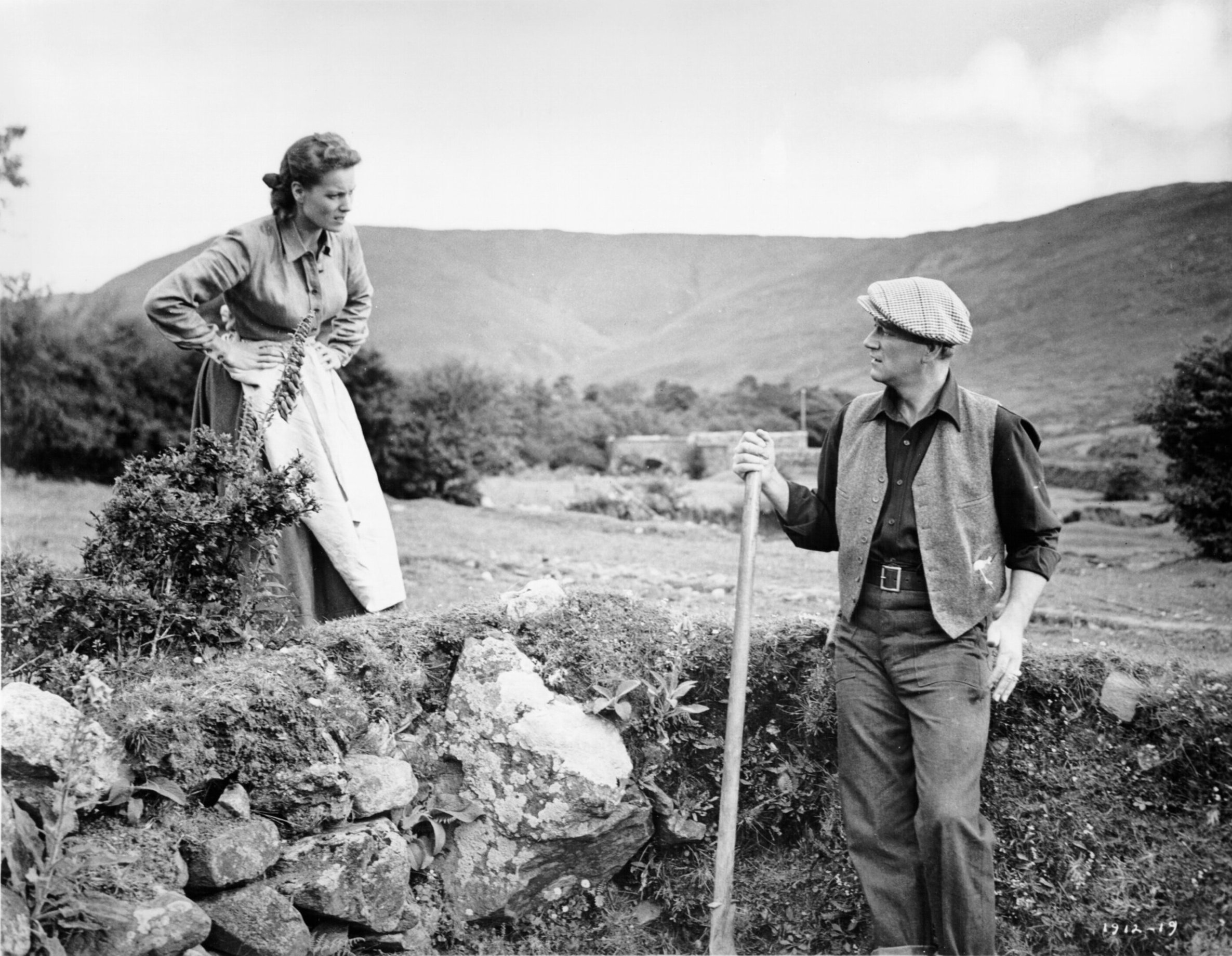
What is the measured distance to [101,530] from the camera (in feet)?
10.8

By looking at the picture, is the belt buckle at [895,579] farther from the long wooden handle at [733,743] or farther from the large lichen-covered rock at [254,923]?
the large lichen-covered rock at [254,923]

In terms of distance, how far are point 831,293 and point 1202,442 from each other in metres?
5.35

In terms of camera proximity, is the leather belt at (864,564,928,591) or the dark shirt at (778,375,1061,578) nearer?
the dark shirt at (778,375,1061,578)

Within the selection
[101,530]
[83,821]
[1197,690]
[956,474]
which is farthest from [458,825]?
[1197,690]

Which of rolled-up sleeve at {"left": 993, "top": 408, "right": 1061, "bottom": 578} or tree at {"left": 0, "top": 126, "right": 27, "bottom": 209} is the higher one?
tree at {"left": 0, "top": 126, "right": 27, "bottom": 209}

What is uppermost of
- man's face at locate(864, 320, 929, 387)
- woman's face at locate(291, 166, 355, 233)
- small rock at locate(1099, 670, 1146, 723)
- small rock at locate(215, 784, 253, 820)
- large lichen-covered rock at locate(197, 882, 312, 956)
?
woman's face at locate(291, 166, 355, 233)

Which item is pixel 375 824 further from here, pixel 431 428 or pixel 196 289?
pixel 431 428

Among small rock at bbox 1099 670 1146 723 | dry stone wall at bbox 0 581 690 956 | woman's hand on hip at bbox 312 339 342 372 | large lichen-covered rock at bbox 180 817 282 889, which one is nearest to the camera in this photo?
dry stone wall at bbox 0 581 690 956

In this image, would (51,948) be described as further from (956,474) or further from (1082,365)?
(1082,365)

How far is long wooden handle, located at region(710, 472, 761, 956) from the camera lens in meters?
2.98

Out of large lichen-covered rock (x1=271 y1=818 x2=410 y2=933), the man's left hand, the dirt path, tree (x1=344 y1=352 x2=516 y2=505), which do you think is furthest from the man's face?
tree (x1=344 y1=352 x2=516 y2=505)

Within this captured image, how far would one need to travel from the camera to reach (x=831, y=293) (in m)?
13.4

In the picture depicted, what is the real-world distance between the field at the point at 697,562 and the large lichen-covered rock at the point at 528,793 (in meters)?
1.12

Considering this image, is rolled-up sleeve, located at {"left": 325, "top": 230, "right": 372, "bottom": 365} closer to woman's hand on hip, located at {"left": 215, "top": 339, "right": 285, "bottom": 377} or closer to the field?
woman's hand on hip, located at {"left": 215, "top": 339, "right": 285, "bottom": 377}
